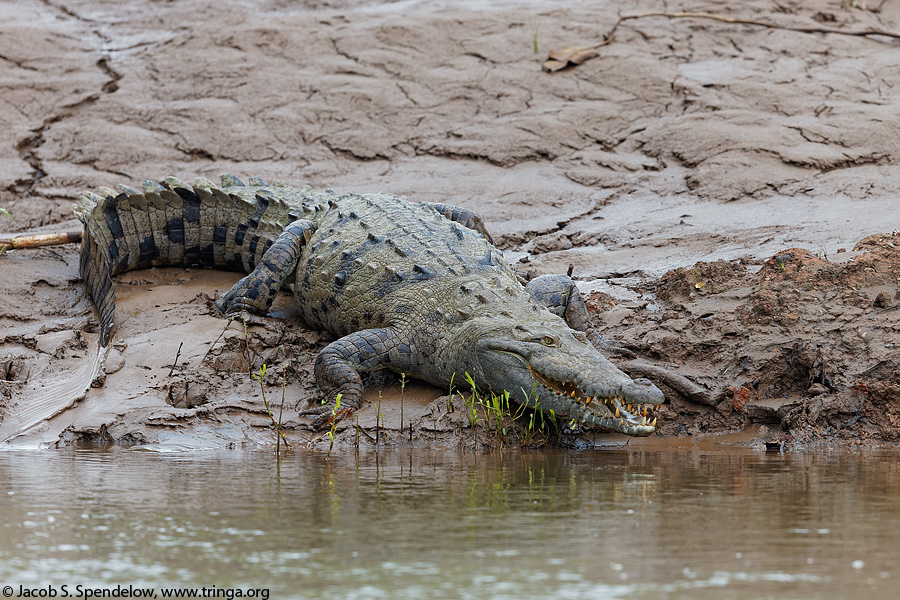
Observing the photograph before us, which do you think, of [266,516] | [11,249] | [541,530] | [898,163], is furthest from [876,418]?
[11,249]

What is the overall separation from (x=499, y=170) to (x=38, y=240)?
13.2ft

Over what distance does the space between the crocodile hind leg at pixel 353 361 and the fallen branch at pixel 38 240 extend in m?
2.89

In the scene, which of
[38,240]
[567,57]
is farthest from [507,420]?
[567,57]

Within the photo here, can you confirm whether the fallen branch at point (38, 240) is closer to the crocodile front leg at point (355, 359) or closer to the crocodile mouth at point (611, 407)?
the crocodile front leg at point (355, 359)

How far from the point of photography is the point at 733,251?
21.6 feet

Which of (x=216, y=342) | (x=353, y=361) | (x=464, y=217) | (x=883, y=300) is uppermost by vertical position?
(x=464, y=217)

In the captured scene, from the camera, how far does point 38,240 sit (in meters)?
7.02

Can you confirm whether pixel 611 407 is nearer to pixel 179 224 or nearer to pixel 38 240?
pixel 179 224

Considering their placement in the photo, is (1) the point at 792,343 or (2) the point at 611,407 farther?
(1) the point at 792,343

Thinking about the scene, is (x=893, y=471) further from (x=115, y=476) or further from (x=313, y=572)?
(x=115, y=476)

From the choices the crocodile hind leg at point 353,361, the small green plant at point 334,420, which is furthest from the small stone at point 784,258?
the small green plant at point 334,420

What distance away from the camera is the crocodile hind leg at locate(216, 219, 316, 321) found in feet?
20.1

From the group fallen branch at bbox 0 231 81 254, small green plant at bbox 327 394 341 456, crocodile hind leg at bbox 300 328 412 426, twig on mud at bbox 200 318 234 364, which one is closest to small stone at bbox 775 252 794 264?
crocodile hind leg at bbox 300 328 412 426

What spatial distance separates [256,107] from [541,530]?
8104 mm
